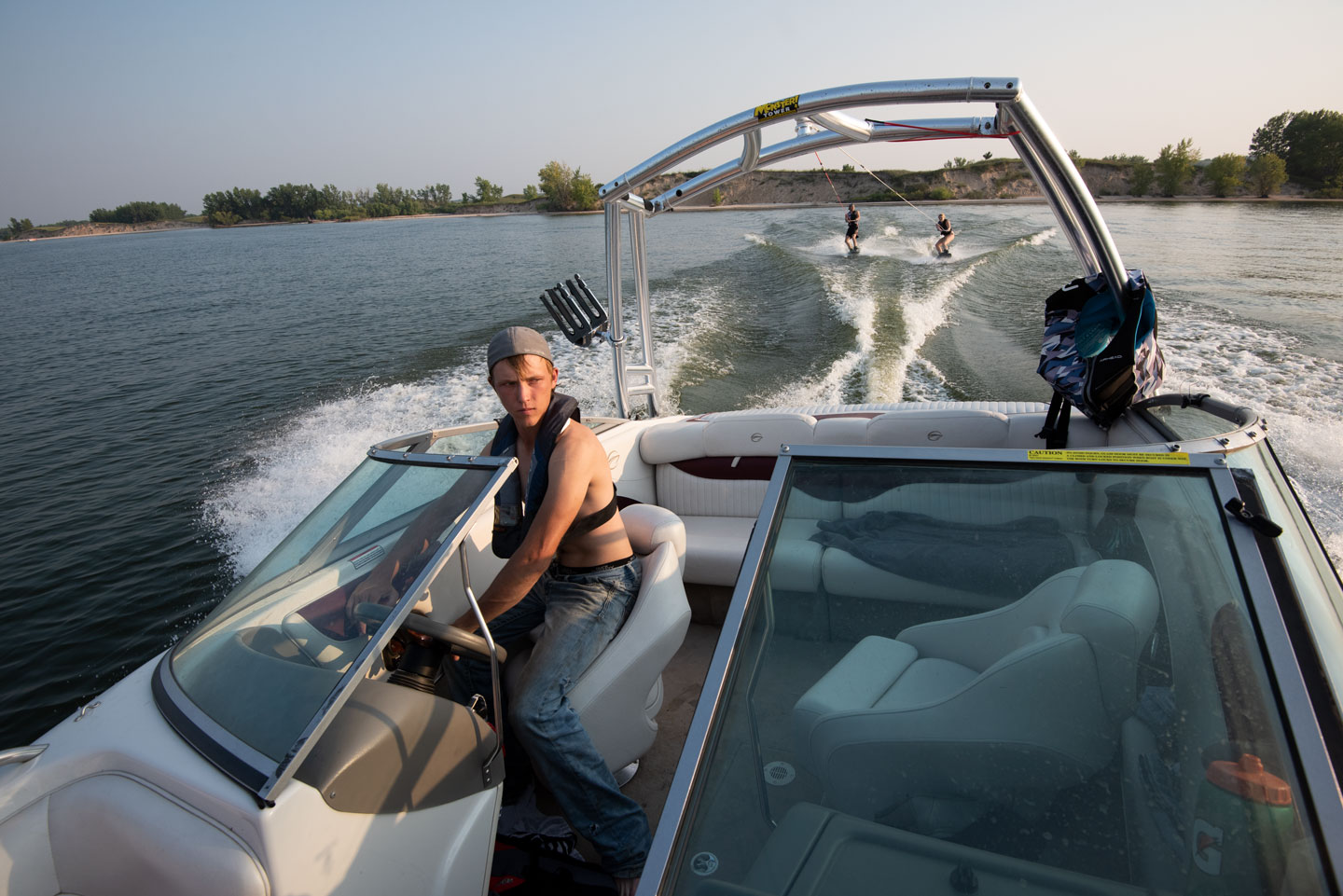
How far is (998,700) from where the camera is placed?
3.64ft

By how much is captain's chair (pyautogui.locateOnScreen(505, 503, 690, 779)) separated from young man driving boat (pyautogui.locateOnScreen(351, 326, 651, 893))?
49mm

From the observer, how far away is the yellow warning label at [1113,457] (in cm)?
128

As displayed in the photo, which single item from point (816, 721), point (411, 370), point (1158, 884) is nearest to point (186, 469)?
point (411, 370)

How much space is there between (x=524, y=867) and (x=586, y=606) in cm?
71

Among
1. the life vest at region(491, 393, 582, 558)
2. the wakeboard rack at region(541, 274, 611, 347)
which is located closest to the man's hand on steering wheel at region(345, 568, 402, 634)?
the life vest at region(491, 393, 582, 558)

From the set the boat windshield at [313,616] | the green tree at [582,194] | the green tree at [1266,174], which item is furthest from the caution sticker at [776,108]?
the green tree at [582,194]

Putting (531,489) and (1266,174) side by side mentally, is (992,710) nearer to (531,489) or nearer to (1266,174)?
(531,489)

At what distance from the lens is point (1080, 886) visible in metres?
0.90

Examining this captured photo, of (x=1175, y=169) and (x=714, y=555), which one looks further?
(x=1175, y=169)

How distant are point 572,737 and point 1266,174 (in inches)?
2021

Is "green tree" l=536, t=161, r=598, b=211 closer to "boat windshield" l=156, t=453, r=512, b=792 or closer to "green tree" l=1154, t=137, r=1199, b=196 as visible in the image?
"green tree" l=1154, t=137, r=1199, b=196

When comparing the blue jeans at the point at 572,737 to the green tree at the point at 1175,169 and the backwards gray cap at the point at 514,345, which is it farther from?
the green tree at the point at 1175,169

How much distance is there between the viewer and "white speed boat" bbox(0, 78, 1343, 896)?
0.95 m

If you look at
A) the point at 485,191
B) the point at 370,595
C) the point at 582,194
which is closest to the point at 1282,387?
the point at 370,595
